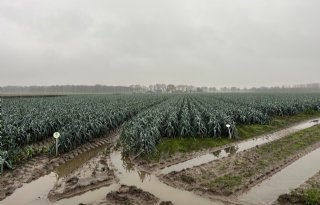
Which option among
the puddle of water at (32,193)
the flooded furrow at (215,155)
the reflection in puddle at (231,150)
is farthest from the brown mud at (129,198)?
the reflection in puddle at (231,150)

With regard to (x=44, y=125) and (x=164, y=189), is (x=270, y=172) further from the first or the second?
(x=44, y=125)

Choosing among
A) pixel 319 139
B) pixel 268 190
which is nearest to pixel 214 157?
pixel 268 190

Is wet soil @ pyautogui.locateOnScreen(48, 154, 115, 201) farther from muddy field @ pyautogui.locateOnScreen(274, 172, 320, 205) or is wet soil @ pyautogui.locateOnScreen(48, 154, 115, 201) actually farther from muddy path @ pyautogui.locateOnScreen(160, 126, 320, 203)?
muddy field @ pyautogui.locateOnScreen(274, 172, 320, 205)

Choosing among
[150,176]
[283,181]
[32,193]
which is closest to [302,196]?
[283,181]

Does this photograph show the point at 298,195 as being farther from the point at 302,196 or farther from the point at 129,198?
the point at 129,198

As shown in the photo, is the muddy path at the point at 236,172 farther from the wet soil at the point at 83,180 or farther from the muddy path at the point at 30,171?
the muddy path at the point at 30,171
